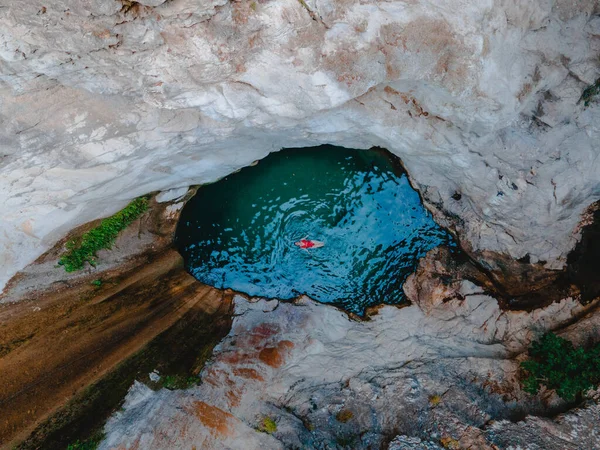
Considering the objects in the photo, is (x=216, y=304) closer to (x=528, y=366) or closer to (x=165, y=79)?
(x=165, y=79)

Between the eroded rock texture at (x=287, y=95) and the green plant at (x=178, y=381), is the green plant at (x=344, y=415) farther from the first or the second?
the eroded rock texture at (x=287, y=95)

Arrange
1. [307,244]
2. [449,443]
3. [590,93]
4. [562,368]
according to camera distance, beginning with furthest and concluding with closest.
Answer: [307,244], [562,368], [590,93], [449,443]

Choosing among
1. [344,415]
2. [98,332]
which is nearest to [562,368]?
[344,415]

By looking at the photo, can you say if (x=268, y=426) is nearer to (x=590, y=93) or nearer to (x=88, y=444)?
(x=88, y=444)

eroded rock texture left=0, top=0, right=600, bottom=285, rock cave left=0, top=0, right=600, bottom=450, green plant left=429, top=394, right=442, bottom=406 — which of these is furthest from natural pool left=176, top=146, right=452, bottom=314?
green plant left=429, top=394, right=442, bottom=406

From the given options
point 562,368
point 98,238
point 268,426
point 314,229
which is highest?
point 98,238

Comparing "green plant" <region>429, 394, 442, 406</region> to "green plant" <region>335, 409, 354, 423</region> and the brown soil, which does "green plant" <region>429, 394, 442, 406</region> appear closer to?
"green plant" <region>335, 409, 354, 423</region>

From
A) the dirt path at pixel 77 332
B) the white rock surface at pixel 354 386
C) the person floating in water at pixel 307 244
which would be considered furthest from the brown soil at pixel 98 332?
the person floating in water at pixel 307 244
